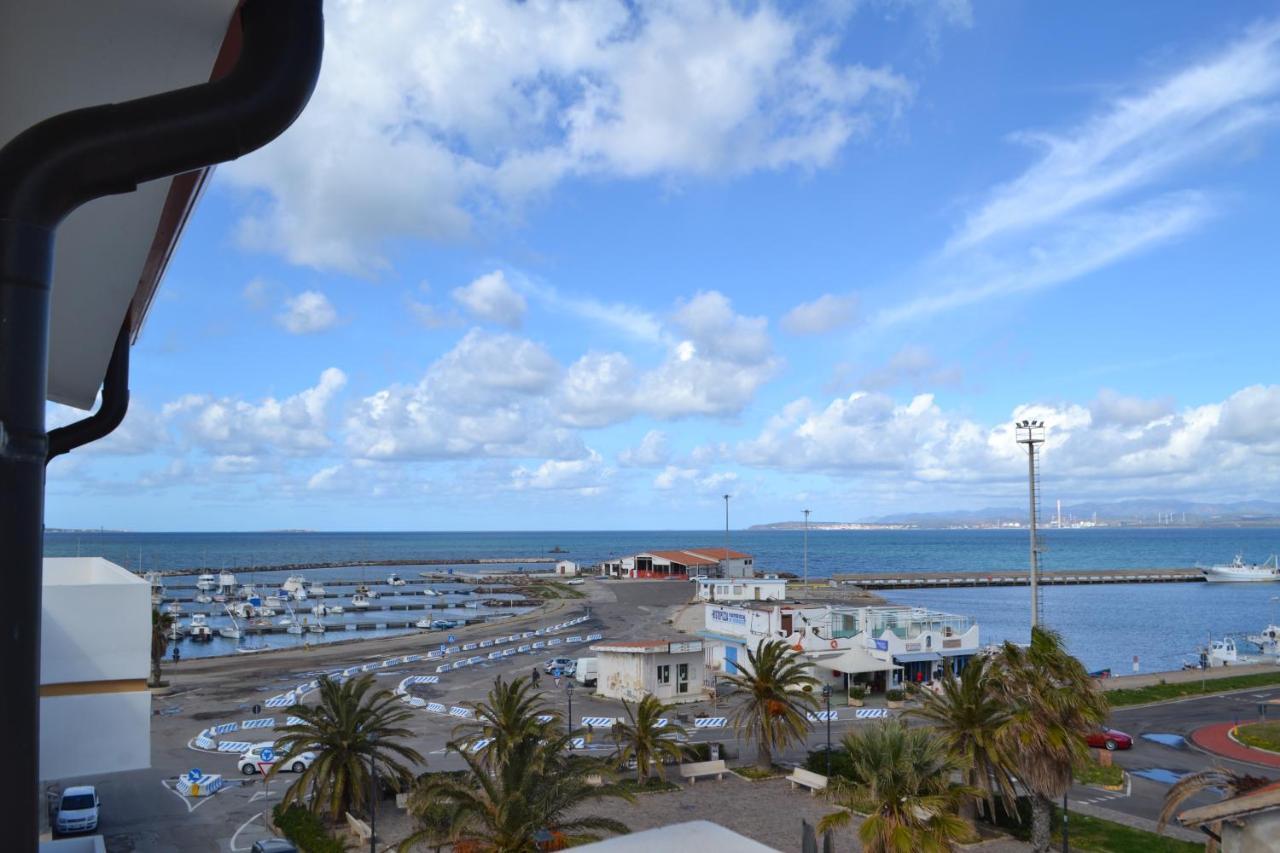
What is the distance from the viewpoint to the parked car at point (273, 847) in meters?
19.2

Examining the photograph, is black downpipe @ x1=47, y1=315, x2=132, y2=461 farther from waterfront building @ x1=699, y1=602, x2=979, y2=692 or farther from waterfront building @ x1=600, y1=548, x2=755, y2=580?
waterfront building @ x1=600, y1=548, x2=755, y2=580

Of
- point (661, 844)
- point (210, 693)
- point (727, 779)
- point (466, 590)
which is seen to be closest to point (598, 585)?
point (466, 590)

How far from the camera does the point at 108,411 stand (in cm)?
680

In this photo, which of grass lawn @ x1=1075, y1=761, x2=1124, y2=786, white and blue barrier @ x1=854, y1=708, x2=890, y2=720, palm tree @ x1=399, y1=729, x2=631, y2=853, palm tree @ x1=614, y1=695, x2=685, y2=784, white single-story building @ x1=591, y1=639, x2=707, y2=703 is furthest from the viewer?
white single-story building @ x1=591, y1=639, x2=707, y2=703

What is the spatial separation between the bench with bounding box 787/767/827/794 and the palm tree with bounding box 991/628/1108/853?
6289mm

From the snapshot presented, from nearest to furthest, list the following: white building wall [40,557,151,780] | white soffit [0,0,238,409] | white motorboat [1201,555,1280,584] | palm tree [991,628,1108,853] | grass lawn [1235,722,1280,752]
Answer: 1. white soffit [0,0,238,409]
2. white building wall [40,557,151,780]
3. palm tree [991,628,1108,853]
4. grass lawn [1235,722,1280,752]
5. white motorboat [1201,555,1280,584]

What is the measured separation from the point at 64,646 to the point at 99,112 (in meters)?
13.9

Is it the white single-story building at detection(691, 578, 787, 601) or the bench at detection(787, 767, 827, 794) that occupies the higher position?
the white single-story building at detection(691, 578, 787, 601)

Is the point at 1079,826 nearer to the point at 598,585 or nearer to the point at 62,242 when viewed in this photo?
the point at 62,242

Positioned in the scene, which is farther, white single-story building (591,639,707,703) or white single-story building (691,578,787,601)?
white single-story building (691,578,787,601)

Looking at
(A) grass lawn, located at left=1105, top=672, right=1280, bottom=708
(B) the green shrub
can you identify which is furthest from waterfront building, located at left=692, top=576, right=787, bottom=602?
(B) the green shrub

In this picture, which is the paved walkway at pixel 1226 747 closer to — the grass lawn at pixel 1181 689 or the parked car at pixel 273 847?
the grass lawn at pixel 1181 689

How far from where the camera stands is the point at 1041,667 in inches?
743

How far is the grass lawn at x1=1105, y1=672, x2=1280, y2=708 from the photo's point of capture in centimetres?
3734
